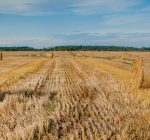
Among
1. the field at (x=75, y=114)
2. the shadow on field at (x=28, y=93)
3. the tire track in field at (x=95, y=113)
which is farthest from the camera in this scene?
the shadow on field at (x=28, y=93)

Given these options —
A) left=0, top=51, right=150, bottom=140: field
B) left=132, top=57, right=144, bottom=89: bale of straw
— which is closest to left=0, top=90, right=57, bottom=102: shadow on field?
left=0, top=51, right=150, bottom=140: field

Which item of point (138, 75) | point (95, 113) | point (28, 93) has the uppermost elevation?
point (138, 75)

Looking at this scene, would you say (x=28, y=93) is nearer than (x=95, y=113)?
No

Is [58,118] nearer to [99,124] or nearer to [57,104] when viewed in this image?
[99,124]

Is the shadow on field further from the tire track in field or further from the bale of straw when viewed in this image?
the bale of straw

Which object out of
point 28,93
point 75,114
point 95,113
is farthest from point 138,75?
point 75,114

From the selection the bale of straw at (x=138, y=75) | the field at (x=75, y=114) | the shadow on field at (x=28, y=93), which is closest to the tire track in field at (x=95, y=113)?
the field at (x=75, y=114)

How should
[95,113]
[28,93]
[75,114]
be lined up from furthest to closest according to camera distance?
[28,93] → [95,113] → [75,114]

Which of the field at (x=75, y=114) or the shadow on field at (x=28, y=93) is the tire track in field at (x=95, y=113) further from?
the shadow on field at (x=28, y=93)

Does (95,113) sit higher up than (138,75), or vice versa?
(138,75)

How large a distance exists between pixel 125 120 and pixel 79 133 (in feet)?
5.19

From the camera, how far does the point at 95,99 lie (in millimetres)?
12656

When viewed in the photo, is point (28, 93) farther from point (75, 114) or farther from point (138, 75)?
point (138, 75)

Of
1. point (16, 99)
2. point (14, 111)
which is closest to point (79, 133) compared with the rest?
point (14, 111)
